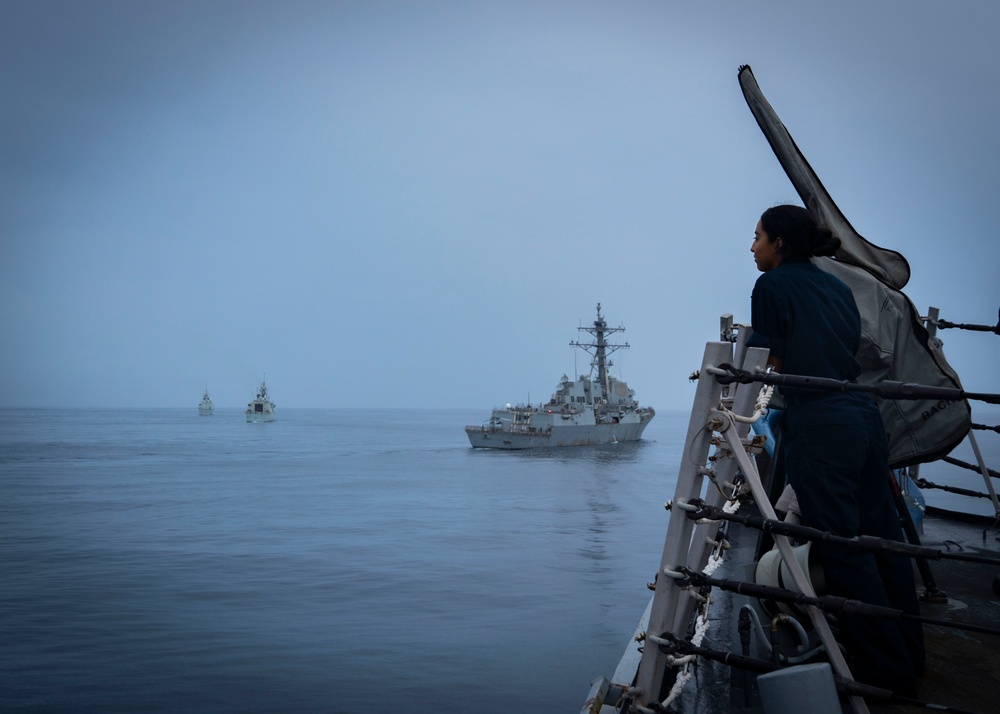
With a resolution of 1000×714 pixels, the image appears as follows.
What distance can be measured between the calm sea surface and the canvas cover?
5652mm

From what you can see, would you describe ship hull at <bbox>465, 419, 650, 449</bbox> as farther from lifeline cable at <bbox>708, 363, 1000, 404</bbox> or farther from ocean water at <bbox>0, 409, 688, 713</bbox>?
lifeline cable at <bbox>708, 363, 1000, 404</bbox>

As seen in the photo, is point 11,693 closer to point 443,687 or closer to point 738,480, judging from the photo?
point 443,687

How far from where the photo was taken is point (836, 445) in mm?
2660

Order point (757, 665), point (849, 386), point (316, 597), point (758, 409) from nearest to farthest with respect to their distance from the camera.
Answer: point (849, 386)
point (757, 665)
point (758, 409)
point (316, 597)

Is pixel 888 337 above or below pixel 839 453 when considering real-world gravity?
above

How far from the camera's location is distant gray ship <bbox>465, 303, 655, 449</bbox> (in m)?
66.9

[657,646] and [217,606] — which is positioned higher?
[657,646]

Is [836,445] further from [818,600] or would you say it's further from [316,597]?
[316,597]

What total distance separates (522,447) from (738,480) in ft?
213

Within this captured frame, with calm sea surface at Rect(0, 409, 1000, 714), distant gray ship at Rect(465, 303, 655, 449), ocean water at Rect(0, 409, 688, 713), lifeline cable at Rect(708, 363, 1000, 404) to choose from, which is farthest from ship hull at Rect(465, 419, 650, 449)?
lifeline cable at Rect(708, 363, 1000, 404)

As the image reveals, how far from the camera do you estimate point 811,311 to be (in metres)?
2.75

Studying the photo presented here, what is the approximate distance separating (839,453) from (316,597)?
12163 millimetres

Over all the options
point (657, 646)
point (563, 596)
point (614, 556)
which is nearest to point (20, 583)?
point (563, 596)

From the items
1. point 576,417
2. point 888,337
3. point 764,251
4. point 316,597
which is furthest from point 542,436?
point 764,251
